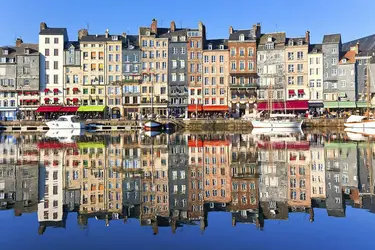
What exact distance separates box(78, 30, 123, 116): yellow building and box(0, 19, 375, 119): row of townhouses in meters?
0.17

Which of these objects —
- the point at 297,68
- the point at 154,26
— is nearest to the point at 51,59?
the point at 154,26

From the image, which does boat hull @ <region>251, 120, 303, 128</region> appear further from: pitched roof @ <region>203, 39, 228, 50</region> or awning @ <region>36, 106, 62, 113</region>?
awning @ <region>36, 106, 62, 113</region>

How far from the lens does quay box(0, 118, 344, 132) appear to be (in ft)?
191

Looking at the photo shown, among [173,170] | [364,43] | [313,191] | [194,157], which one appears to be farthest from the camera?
[364,43]

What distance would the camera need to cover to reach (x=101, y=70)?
6956 cm

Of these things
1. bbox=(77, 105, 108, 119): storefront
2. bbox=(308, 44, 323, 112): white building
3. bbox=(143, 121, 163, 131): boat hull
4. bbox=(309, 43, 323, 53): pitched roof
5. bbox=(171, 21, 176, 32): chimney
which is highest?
bbox=(171, 21, 176, 32): chimney

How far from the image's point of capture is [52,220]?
1150cm

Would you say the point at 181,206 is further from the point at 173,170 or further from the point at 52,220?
the point at 173,170

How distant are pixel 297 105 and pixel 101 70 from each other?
1332 inches

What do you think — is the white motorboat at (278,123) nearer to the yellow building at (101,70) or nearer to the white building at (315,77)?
the white building at (315,77)

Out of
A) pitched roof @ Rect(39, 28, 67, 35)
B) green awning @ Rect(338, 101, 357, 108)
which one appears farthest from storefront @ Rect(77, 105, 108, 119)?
green awning @ Rect(338, 101, 357, 108)

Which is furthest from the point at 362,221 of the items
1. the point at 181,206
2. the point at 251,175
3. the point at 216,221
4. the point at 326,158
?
the point at 326,158

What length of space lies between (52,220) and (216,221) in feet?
15.5

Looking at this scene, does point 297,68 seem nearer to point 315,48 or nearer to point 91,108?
point 315,48
